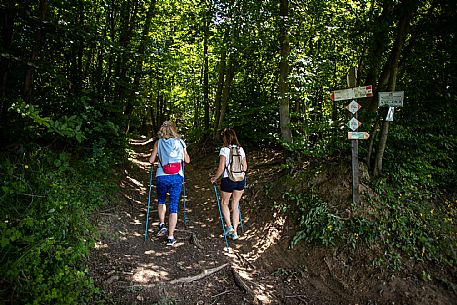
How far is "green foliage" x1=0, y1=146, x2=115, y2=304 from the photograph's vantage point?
128 inches

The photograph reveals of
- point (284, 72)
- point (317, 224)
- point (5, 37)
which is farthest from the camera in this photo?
point (284, 72)

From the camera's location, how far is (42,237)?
12.4 ft

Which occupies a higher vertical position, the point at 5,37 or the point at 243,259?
the point at 5,37

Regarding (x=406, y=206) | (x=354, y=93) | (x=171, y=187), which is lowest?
(x=406, y=206)

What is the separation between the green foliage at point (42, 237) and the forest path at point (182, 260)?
429 mm

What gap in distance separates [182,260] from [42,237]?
225cm

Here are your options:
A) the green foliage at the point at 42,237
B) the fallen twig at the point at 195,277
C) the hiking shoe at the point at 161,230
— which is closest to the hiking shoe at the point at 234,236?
the fallen twig at the point at 195,277

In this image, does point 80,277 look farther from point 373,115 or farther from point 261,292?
point 373,115

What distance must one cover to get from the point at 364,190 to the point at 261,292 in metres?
3.04

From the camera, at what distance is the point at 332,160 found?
273 inches

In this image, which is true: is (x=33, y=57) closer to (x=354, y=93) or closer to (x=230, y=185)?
(x=230, y=185)

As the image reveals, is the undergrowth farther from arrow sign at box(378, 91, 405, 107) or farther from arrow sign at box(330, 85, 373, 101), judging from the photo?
arrow sign at box(330, 85, 373, 101)

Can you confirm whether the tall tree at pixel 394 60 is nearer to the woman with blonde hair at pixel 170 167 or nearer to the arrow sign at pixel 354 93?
the arrow sign at pixel 354 93

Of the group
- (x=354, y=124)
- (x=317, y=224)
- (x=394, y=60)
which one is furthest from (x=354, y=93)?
(x=317, y=224)
